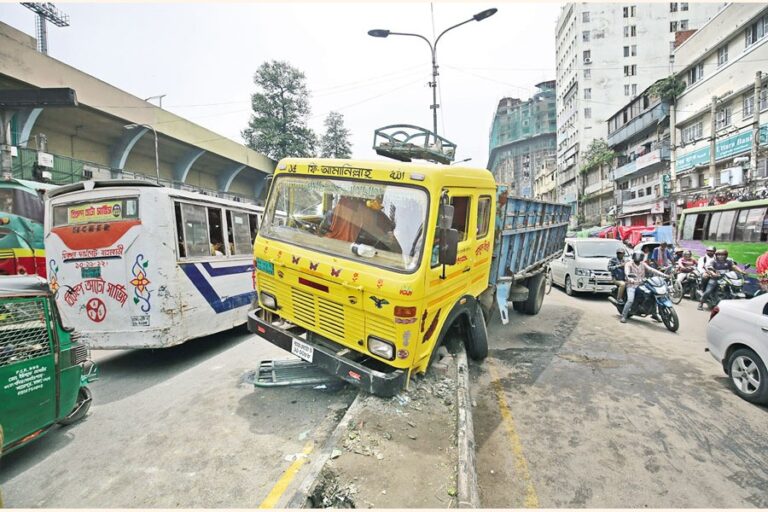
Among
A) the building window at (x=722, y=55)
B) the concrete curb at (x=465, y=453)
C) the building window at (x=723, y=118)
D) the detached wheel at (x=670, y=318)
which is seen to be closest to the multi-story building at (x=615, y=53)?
the building window at (x=722, y=55)

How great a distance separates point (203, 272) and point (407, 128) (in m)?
4.13

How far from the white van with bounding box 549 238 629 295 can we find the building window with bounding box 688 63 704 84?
87.4 feet

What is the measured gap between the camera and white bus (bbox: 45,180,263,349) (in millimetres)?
5246

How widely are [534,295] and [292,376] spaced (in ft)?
21.1

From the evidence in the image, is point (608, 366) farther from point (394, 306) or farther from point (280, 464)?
point (280, 464)

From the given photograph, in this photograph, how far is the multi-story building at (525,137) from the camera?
90625 mm

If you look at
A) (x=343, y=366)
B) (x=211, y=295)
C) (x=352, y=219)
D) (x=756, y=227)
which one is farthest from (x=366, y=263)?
(x=756, y=227)

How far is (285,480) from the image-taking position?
10.3 feet

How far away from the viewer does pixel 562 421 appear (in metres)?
4.39

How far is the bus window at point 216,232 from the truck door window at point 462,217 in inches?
152

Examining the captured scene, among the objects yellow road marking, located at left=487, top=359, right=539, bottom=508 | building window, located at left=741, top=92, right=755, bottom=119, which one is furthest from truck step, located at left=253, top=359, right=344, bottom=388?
building window, located at left=741, top=92, right=755, bottom=119

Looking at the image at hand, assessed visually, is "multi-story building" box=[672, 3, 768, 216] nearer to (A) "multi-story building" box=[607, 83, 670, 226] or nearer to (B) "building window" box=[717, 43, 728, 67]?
(B) "building window" box=[717, 43, 728, 67]

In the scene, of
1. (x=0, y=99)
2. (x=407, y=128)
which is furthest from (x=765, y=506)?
(x=0, y=99)

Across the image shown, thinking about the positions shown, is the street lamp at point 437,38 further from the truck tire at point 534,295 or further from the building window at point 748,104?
the building window at point 748,104
